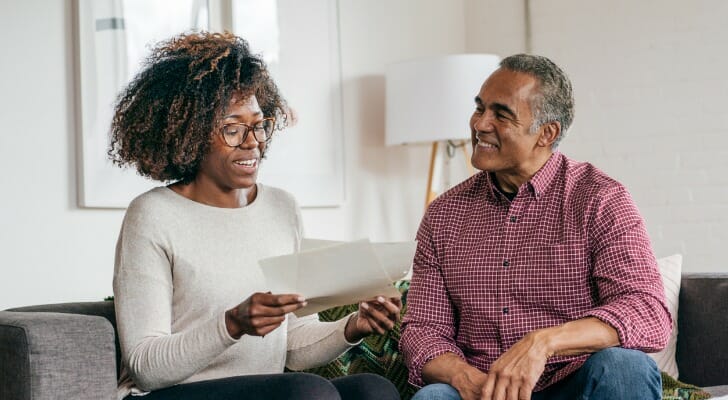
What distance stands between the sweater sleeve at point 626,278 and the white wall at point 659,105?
1.93 m

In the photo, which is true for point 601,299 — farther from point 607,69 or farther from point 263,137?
point 607,69

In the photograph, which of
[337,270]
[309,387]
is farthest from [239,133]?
[309,387]

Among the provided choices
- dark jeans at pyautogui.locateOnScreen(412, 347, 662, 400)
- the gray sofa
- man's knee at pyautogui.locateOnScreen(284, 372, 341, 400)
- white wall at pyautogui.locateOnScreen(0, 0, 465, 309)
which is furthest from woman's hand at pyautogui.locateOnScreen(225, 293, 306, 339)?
white wall at pyautogui.locateOnScreen(0, 0, 465, 309)

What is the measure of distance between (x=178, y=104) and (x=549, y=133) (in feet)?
2.98

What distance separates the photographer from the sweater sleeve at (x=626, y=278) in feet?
6.47

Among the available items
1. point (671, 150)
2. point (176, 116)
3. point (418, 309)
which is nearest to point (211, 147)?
point (176, 116)

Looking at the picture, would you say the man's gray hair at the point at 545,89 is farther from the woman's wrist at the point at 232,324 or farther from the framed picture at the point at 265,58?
the woman's wrist at the point at 232,324

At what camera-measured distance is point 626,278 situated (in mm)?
2031

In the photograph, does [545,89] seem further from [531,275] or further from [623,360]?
[623,360]

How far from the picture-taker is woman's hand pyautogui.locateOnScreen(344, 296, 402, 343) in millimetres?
1893

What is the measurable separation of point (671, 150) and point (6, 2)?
2.66 meters

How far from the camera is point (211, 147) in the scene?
1936 mm

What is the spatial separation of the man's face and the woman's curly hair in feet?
1.87

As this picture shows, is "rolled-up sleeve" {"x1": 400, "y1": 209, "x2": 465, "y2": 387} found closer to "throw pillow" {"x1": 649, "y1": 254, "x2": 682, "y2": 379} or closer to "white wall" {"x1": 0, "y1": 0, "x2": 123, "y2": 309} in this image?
"throw pillow" {"x1": 649, "y1": 254, "x2": 682, "y2": 379}
